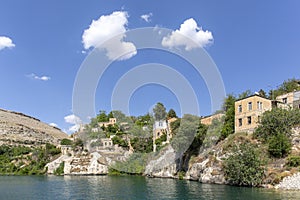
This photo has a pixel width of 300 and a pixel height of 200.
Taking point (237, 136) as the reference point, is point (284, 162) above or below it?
below

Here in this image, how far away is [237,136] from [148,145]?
3155 centimetres

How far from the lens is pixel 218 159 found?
37688mm

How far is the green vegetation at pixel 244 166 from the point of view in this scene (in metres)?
31.6

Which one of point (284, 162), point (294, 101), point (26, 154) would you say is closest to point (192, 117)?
point (294, 101)

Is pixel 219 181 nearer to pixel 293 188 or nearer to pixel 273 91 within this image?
pixel 293 188

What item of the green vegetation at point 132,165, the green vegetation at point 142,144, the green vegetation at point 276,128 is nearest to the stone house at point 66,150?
the green vegetation at point 142,144

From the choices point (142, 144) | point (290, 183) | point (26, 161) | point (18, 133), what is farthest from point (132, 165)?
point (18, 133)

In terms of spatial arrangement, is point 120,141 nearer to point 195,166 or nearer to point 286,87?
point 195,166

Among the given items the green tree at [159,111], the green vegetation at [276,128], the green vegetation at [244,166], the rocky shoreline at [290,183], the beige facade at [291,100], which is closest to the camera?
the rocky shoreline at [290,183]

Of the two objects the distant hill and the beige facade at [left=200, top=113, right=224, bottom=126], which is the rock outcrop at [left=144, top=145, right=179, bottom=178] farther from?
the distant hill

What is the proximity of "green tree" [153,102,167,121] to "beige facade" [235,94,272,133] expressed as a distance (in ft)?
121

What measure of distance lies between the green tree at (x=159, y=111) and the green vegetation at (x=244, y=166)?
4577cm

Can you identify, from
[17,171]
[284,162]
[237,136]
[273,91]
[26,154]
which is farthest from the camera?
[26,154]

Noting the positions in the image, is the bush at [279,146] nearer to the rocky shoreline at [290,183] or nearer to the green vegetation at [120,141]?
the rocky shoreline at [290,183]
